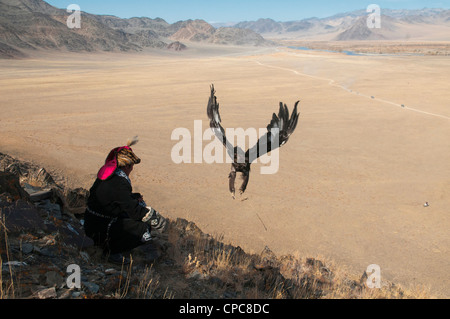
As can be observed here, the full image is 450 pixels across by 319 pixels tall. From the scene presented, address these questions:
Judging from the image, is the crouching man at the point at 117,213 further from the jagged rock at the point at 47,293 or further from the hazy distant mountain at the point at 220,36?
the hazy distant mountain at the point at 220,36

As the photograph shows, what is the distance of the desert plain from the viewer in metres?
7.49

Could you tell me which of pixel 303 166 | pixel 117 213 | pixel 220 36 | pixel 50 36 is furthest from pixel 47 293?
pixel 220 36

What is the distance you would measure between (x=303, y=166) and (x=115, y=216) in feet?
31.0

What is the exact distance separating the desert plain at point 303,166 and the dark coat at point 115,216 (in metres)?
3.50

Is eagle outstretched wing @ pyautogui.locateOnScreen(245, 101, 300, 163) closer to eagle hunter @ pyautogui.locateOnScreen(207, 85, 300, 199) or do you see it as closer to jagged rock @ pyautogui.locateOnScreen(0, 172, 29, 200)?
eagle hunter @ pyautogui.locateOnScreen(207, 85, 300, 199)

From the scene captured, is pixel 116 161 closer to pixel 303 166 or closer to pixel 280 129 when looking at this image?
pixel 280 129

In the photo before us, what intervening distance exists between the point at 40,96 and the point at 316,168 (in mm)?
20422

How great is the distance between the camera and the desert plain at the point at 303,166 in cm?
749

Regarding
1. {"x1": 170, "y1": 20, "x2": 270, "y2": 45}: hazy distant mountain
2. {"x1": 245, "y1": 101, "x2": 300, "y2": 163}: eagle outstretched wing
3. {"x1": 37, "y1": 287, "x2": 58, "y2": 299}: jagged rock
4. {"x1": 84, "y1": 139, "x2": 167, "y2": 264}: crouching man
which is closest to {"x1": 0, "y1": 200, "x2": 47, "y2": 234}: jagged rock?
{"x1": 84, "y1": 139, "x2": 167, "y2": 264}: crouching man

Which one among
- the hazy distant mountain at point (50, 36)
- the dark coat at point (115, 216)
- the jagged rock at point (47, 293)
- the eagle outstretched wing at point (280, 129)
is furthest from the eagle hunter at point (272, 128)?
the hazy distant mountain at point (50, 36)
